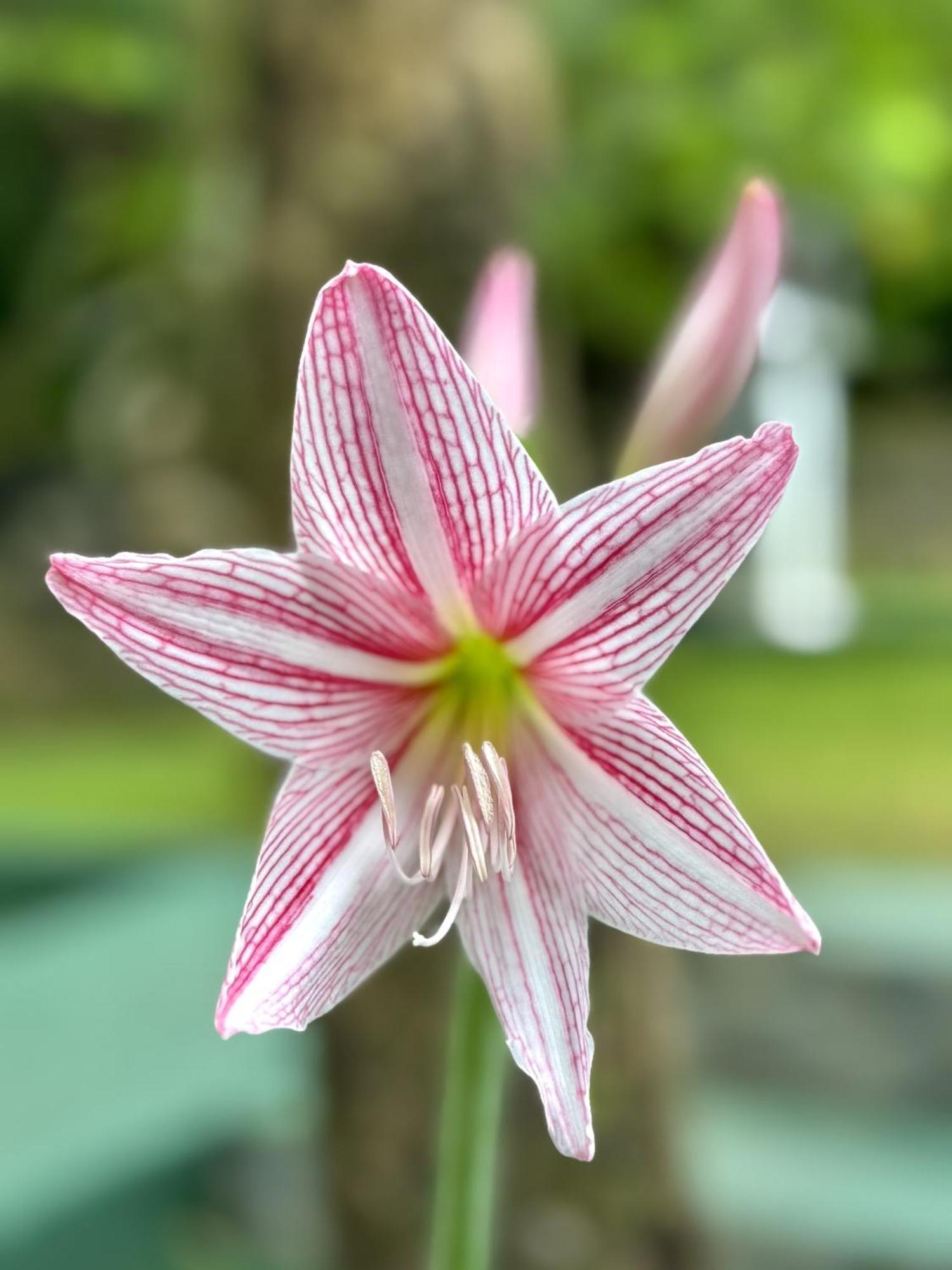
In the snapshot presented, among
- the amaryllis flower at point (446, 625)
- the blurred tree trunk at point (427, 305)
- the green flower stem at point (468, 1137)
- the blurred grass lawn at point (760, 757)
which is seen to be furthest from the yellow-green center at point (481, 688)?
the blurred grass lawn at point (760, 757)

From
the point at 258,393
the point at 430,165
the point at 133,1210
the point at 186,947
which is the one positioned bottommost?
the point at 133,1210

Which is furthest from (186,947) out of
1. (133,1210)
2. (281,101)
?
(281,101)

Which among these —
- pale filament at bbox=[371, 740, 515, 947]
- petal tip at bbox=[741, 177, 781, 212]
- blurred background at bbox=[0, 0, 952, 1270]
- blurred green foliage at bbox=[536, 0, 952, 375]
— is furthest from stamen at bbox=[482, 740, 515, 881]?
blurred green foliage at bbox=[536, 0, 952, 375]

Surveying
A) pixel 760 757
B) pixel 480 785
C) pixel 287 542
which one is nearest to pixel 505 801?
pixel 480 785

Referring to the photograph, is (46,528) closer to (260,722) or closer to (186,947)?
(186,947)

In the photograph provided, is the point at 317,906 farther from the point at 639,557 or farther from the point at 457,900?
the point at 639,557
